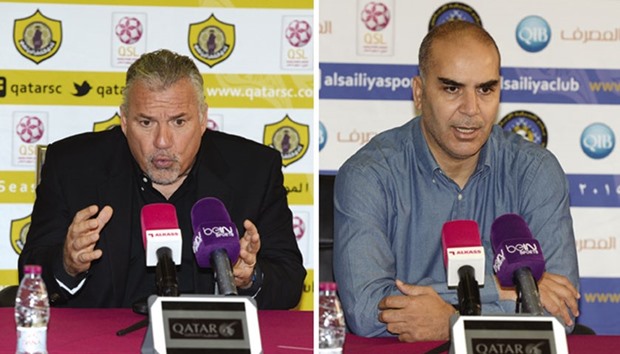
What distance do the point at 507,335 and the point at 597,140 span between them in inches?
114

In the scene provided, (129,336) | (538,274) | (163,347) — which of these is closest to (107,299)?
(129,336)

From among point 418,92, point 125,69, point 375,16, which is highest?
point 375,16

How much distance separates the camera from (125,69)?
14.4 feet

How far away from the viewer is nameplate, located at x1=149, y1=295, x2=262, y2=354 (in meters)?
1.88

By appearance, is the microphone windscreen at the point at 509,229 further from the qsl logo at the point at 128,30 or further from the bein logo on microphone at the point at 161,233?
the qsl logo at the point at 128,30

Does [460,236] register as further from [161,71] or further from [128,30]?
[128,30]

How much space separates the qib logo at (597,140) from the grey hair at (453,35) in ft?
5.51

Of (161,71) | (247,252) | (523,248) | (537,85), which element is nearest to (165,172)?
(161,71)

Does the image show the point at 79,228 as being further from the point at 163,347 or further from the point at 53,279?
the point at 163,347

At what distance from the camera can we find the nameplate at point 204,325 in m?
1.88

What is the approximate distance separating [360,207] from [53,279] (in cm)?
87

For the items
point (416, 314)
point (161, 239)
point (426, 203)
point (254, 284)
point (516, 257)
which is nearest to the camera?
point (516, 257)

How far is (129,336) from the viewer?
90.0 inches

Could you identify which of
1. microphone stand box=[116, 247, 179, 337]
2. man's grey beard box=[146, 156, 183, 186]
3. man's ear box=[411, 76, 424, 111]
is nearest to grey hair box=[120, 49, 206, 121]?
man's grey beard box=[146, 156, 183, 186]
